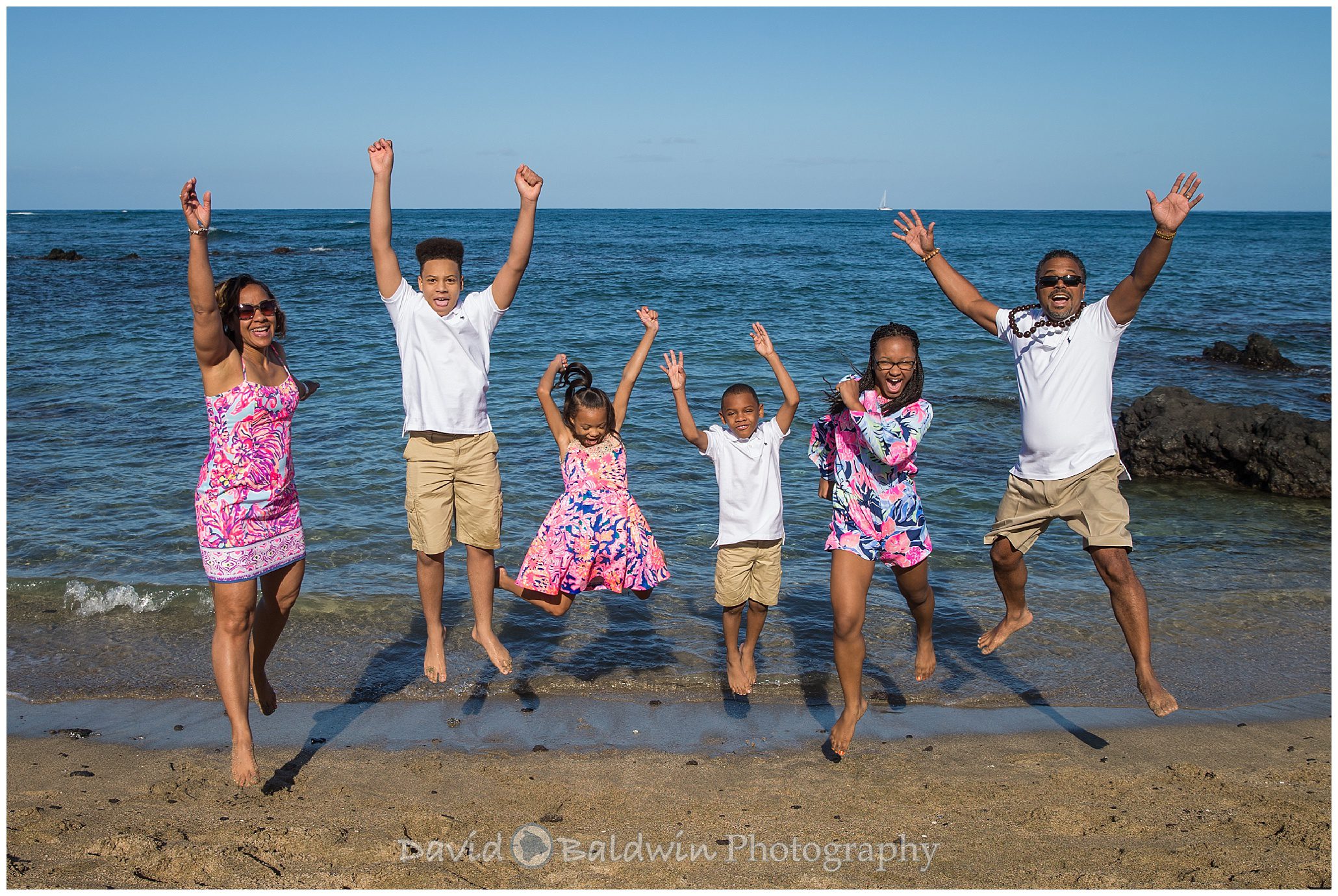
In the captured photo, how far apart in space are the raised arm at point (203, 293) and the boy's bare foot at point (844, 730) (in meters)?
3.22

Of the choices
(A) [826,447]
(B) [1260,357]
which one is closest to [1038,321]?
(A) [826,447]

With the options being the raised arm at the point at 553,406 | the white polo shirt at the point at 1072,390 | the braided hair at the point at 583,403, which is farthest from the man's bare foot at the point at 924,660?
the raised arm at the point at 553,406

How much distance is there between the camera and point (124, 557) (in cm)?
817

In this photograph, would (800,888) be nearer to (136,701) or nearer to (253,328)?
(253,328)

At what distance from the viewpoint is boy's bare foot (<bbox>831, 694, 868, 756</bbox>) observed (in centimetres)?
487

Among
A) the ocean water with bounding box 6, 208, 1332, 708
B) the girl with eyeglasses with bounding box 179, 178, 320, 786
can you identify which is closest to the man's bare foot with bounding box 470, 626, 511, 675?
the ocean water with bounding box 6, 208, 1332, 708

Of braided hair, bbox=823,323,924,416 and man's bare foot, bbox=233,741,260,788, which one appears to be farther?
braided hair, bbox=823,323,924,416

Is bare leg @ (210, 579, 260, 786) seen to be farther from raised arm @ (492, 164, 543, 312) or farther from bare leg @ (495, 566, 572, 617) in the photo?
raised arm @ (492, 164, 543, 312)

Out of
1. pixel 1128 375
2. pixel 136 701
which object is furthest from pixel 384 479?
pixel 1128 375

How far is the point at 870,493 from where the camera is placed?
486 centimetres

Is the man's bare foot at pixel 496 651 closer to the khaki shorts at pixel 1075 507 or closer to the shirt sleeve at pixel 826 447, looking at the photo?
the shirt sleeve at pixel 826 447

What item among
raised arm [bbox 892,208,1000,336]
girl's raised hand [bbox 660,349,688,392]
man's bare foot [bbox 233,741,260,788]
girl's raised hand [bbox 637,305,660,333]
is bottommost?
man's bare foot [bbox 233,741,260,788]

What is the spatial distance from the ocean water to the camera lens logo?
1.75m

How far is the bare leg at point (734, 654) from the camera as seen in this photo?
18.1 feet
